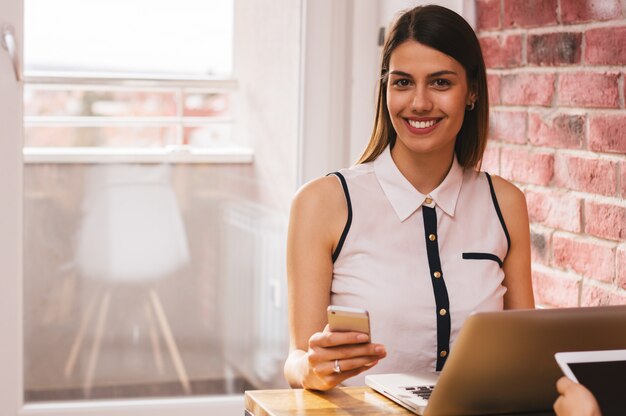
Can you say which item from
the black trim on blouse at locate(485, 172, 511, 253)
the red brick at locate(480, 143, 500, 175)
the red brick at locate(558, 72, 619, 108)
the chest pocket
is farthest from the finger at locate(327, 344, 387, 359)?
the red brick at locate(480, 143, 500, 175)

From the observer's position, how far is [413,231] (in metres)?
1.95

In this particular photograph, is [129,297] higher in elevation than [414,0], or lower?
lower

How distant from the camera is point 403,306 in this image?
1.88 m

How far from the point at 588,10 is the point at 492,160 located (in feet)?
1.72

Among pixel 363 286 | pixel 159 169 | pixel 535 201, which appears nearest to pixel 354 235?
pixel 363 286

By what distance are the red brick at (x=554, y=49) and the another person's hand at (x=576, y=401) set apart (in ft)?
3.46

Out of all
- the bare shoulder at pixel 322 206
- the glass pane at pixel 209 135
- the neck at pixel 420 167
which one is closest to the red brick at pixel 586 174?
the neck at pixel 420 167

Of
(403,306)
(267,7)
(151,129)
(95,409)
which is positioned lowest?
(95,409)

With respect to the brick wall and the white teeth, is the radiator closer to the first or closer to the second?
the brick wall

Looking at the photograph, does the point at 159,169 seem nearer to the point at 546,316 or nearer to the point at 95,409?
the point at 95,409

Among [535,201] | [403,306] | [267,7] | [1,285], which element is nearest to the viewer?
[403,306]

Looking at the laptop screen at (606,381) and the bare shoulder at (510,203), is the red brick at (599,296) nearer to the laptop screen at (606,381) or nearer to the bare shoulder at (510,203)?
the bare shoulder at (510,203)

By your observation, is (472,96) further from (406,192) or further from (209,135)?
(209,135)

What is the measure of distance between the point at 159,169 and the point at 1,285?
55 cm
